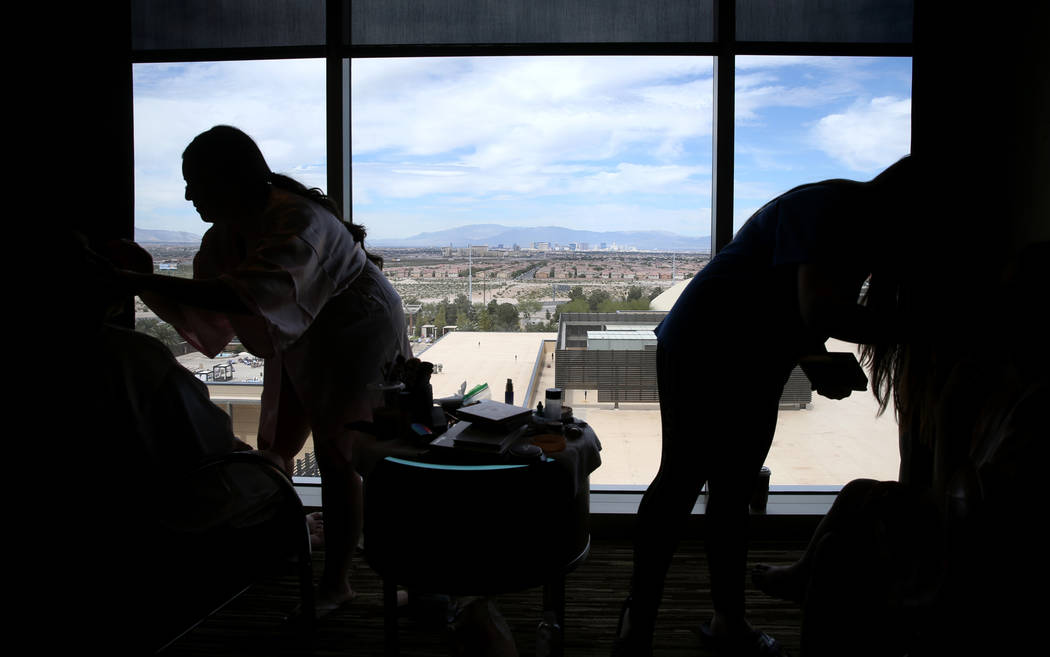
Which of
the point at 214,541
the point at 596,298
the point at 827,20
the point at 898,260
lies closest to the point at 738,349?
the point at 898,260

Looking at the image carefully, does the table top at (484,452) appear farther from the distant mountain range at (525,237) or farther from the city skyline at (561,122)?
the distant mountain range at (525,237)

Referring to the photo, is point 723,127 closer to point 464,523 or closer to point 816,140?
point 816,140

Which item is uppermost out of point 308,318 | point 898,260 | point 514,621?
point 898,260

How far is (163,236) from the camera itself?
2873mm

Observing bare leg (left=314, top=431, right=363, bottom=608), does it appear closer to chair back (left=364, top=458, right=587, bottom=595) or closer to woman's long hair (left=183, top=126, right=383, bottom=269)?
chair back (left=364, top=458, right=587, bottom=595)

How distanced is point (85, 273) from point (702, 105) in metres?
2.46

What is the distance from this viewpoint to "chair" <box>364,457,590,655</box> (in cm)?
→ 115

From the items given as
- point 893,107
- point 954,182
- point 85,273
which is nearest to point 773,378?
point 954,182

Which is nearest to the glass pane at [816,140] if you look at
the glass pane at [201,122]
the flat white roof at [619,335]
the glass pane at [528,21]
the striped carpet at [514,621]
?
the glass pane at [528,21]

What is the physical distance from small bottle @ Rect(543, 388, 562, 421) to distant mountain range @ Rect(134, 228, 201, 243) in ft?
6.63

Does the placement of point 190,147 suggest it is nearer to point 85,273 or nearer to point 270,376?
point 85,273

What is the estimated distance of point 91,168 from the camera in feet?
6.21

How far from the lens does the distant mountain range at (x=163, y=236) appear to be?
9.18 ft

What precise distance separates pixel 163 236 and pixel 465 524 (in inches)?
98.3
